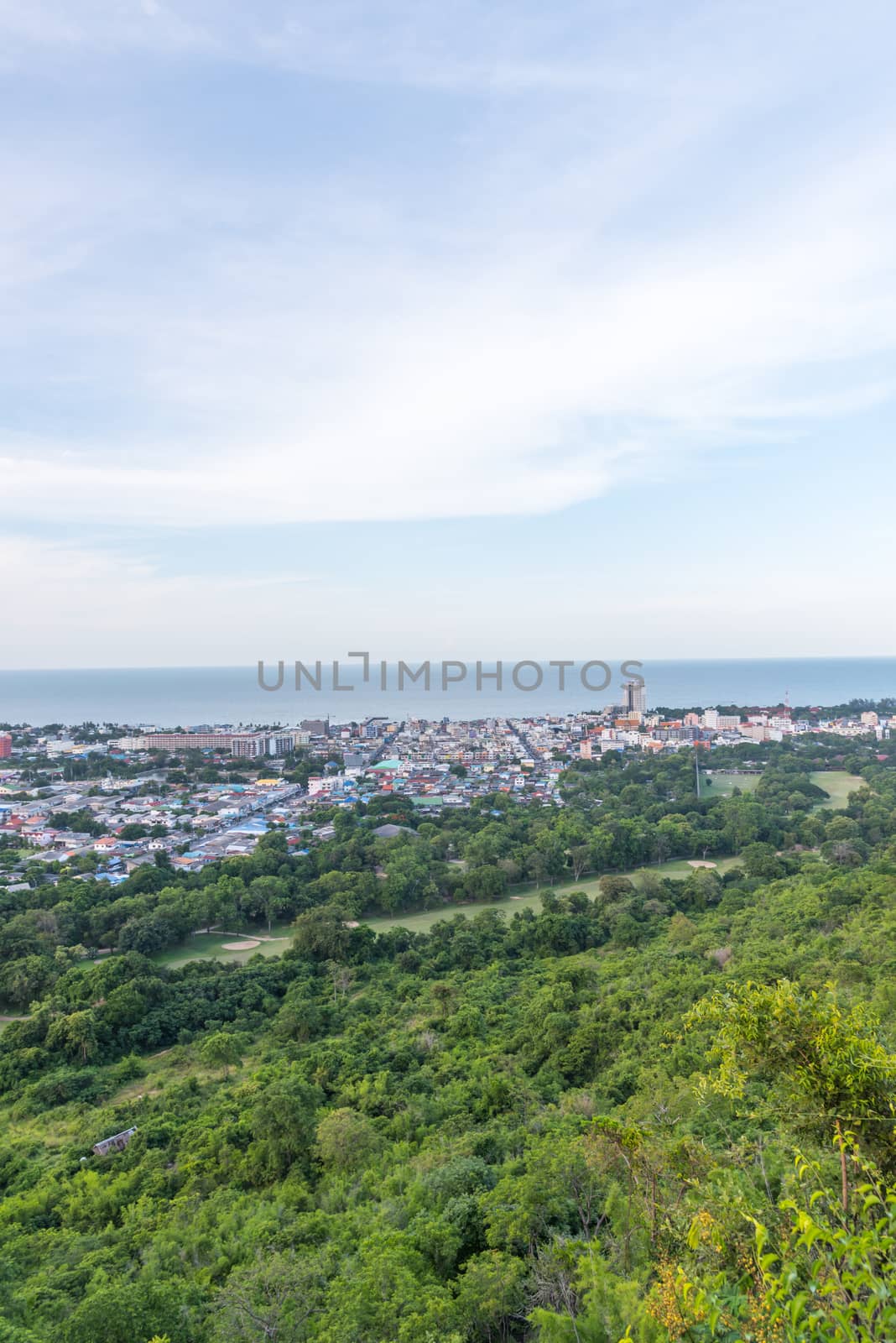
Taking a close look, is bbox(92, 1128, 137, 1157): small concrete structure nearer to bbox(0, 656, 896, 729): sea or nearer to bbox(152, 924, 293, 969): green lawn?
bbox(152, 924, 293, 969): green lawn

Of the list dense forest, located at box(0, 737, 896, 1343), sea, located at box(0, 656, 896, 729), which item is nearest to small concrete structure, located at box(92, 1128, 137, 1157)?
dense forest, located at box(0, 737, 896, 1343)

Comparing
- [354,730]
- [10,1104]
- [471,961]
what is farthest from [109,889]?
[354,730]

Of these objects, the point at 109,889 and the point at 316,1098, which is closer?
the point at 316,1098

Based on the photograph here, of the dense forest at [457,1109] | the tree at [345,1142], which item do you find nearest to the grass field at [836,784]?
the dense forest at [457,1109]

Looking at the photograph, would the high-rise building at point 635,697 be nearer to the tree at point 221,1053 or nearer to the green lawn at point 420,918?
the green lawn at point 420,918

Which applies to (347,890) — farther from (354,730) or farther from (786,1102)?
(354,730)

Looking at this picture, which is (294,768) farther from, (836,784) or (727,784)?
(836,784)
